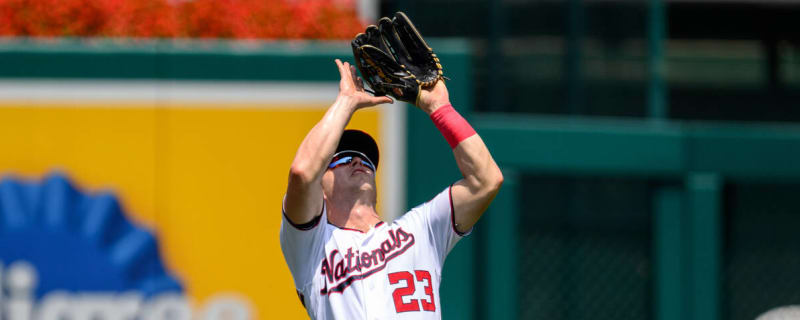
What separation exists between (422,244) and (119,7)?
369cm

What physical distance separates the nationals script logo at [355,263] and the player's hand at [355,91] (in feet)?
1.69

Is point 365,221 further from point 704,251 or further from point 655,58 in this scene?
point 655,58

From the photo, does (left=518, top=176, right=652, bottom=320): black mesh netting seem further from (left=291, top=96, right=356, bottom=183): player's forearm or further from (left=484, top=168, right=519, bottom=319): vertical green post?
(left=291, top=96, right=356, bottom=183): player's forearm

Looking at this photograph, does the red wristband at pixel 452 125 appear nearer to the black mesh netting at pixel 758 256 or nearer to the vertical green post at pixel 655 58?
the black mesh netting at pixel 758 256

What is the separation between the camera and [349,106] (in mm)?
3170

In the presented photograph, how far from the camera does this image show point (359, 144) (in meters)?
3.44

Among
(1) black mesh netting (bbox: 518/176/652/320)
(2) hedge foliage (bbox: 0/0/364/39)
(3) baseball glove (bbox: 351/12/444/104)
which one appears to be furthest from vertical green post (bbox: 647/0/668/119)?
(3) baseball glove (bbox: 351/12/444/104)

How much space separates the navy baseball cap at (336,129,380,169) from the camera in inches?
134

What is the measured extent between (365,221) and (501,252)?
2.80 metres

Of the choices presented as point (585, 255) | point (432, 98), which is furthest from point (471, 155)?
point (585, 255)

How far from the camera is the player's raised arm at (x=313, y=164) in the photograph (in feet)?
9.86


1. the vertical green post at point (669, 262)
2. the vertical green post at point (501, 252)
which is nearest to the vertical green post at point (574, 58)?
the vertical green post at point (669, 262)

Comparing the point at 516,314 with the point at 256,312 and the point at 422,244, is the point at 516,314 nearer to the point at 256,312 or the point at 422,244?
the point at 256,312

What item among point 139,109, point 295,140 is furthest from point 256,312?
point 139,109
